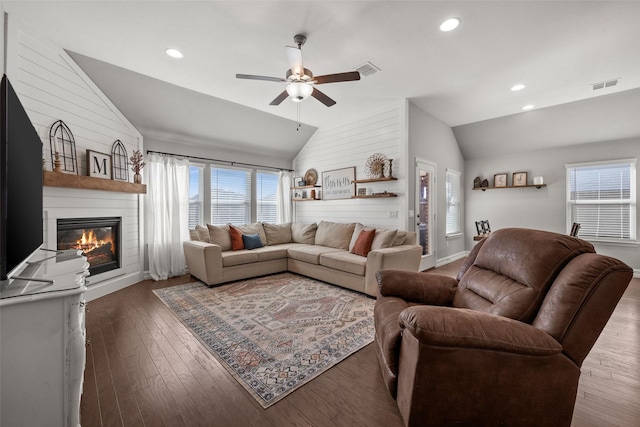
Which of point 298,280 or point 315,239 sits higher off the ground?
point 315,239

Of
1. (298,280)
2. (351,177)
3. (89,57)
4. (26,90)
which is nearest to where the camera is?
(26,90)

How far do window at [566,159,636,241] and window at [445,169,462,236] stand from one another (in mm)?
1945

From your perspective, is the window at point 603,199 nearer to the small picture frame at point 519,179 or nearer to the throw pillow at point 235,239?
the small picture frame at point 519,179

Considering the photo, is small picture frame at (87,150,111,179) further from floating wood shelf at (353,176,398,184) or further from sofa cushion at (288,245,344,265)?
floating wood shelf at (353,176,398,184)

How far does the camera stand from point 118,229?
3920mm

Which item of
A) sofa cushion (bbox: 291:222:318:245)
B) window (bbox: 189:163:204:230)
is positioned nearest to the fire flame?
window (bbox: 189:163:204:230)

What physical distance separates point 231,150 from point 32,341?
4.70 m

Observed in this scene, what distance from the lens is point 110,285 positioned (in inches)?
144

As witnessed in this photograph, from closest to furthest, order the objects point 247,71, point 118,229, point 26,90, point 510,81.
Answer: point 26,90
point 247,71
point 510,81
point 118,229

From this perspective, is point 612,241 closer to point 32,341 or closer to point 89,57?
point 32,341

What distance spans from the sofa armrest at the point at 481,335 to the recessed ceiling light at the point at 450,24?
2653 mm

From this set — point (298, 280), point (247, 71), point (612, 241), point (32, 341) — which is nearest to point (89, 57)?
point (247, 71)

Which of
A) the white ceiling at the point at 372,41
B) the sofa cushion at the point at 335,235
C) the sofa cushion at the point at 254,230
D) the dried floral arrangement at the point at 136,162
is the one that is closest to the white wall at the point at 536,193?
the white ceiling at the point at 372,41

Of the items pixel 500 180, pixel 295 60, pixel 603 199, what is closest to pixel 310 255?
pixel 295 60
